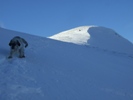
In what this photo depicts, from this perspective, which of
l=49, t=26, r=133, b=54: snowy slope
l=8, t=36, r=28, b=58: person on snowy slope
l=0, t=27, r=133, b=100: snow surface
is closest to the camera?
l=0, t=27, r=133, b=100: snow surface

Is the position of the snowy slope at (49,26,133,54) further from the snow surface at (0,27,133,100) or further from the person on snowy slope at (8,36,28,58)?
the person on snowy slope at (8,36,28,58)

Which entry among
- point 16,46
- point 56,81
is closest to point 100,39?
point 16,46

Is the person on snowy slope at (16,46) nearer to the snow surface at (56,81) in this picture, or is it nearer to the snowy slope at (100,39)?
the snow surface at (56,81)

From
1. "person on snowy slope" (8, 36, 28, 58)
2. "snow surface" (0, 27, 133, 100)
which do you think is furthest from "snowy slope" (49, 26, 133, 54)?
"person on snowy slope" (8, 36, 28, 58)

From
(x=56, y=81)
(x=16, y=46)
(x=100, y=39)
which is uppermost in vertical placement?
(x=100, y=39)

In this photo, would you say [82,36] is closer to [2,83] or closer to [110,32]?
[110,32]

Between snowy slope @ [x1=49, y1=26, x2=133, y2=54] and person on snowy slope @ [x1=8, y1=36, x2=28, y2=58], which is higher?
snowy slope @ [x1=49, y1=26, x2=133, y2=54]

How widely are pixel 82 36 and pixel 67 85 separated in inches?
1125

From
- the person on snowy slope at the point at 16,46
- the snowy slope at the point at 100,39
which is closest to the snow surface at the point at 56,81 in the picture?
the person on snowy slope at the point at 16,46

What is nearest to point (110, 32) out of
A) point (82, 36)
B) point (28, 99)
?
point (82, 36)

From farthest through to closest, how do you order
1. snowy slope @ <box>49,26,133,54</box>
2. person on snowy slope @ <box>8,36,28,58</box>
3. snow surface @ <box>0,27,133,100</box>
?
snowy slope @ <box>49,26,133,54</box> < person on snowy slope @ <box>8,36,28,58</box> < snow surface @ <box>0,27,133,100</box>

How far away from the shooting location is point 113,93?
33.3ft

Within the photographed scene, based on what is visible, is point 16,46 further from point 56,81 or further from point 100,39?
point 100,39

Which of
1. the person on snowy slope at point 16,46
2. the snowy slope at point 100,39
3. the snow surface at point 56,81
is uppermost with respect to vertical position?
the snowy slope at point 100,39
